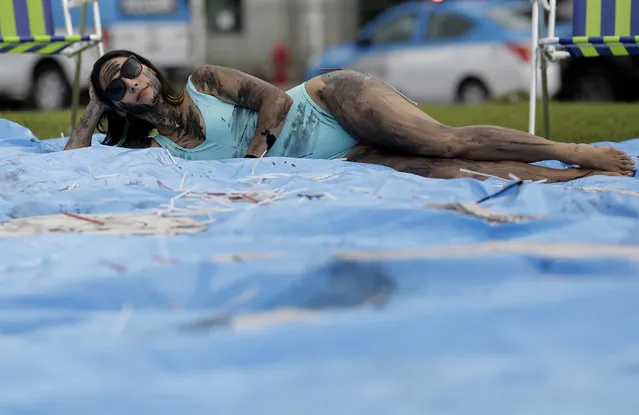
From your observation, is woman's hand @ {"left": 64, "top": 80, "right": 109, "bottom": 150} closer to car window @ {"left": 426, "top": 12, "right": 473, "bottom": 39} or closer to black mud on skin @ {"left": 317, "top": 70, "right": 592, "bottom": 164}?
black mud on skin @ {"left": 317, "top": 70, "right": 592, "bottom": 164}

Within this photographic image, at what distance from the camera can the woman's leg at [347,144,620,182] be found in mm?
3279

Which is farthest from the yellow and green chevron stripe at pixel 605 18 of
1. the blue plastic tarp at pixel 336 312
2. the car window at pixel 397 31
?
the car window at pixel 397 31

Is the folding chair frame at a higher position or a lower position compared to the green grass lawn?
higher

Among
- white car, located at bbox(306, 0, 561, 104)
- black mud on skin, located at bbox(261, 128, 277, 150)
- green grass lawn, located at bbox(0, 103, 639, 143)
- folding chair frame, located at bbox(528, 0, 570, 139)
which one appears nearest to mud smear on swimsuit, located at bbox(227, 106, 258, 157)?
black mud on skin, located at bbox(261, 128, 277, 150)

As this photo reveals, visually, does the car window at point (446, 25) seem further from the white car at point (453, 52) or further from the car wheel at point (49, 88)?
the car wheel at point (49, 88)

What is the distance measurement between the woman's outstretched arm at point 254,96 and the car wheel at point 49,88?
7.28 m

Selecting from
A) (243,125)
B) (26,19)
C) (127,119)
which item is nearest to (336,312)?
(243,125)

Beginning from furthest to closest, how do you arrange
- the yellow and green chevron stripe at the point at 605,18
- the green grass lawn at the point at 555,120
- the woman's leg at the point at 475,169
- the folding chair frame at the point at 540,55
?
1. the green grass lawn at the point at 555,120
2. the yellow and green chevron stripe at the point at 605,18
3. the folding chair frame at the point at 540,55
4. the woman's leg at the point at 475,169

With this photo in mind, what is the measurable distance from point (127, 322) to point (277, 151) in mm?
1902

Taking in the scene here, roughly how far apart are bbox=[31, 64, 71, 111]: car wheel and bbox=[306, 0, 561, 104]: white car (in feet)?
9.18

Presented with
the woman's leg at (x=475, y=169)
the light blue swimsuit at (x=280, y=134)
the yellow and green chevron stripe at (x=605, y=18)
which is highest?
the yellow and green chevron stripe at (x=605, y=18)

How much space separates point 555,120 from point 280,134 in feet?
11.7

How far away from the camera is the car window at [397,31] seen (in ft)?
35.0

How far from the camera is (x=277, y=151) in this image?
3584 mm
